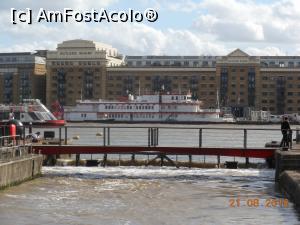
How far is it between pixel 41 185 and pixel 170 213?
9265 millimetres

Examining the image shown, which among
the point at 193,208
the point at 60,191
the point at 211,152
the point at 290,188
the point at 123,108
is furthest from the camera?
the point at 123,108

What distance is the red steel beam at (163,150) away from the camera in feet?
123

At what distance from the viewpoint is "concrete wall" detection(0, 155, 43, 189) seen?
28278 mm

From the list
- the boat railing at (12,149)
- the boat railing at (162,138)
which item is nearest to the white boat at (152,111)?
the boat railing at (162,138)

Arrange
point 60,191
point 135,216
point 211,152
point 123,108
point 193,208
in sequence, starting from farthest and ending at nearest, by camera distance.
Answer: point 123,108
point 211,152
point 60,191
point 193,208
point 135,216

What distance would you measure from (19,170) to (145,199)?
20.9ft

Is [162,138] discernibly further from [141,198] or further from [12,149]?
[141,198]

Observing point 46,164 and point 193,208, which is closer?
point 193,208

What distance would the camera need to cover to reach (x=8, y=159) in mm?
30453

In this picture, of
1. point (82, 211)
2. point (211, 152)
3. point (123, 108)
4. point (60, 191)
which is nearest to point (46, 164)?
point (211, 152)

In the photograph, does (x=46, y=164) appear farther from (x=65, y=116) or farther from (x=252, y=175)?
(x=65, y=116)

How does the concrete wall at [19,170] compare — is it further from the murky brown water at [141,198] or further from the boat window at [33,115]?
the boat window at [33,115]

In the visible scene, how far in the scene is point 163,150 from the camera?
38000 mm
